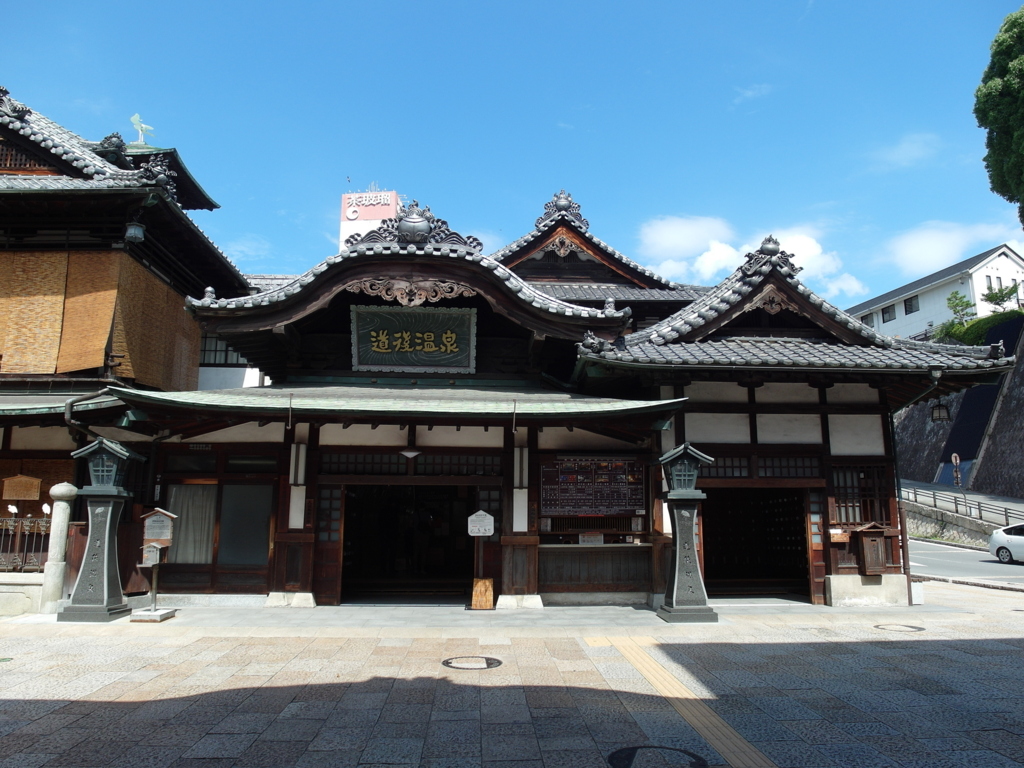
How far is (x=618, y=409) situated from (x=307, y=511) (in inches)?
268

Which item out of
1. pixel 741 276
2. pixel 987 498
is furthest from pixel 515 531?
pixel 987 498

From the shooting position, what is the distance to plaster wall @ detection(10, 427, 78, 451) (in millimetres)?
13930

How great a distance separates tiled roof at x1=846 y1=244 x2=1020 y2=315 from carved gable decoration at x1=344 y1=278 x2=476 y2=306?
65.8m

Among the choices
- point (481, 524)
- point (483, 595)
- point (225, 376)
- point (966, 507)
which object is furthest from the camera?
point (966, 507)

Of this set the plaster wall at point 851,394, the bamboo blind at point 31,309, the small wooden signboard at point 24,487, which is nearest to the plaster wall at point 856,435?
the plaster wall at point 851,394

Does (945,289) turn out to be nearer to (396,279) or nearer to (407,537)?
(407,537)

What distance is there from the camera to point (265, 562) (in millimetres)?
13641

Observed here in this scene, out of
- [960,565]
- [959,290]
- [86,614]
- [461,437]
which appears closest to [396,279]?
[461,437]

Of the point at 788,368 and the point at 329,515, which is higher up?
the point at 788,368

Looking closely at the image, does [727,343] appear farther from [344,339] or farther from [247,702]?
[247,702]

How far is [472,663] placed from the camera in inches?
348

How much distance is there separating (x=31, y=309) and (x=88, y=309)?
1.37m

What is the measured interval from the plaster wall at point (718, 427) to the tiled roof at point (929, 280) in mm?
62049

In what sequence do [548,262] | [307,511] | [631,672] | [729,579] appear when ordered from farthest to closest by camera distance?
1. [548,262]
2. [729,579]
3. [307,511]
4. [631,672]
